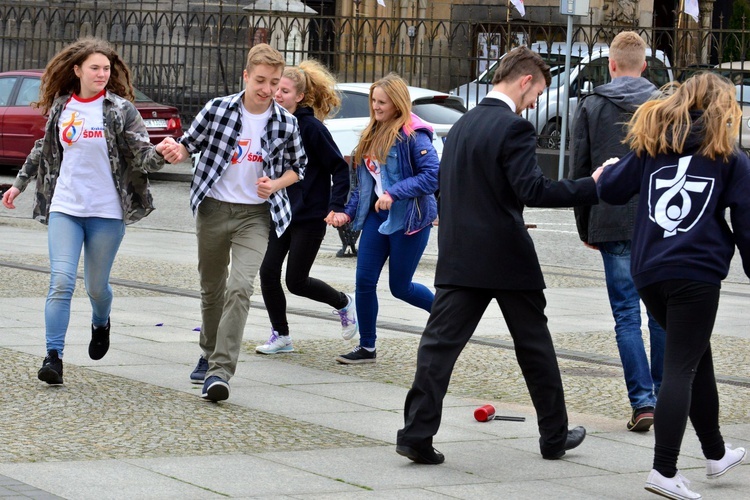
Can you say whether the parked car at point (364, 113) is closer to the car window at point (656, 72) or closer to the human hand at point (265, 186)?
the car window at point (656, 72)

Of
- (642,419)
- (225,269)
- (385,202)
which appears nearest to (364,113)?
(385,202)

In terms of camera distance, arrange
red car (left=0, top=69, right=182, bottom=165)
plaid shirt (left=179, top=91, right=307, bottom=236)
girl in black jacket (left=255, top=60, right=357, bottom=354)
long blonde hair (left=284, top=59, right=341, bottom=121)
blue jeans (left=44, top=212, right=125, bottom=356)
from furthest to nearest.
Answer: red car (left=0, top=69, right=182, bottom=165) < long blonde hair (left=284, top=59, right=341, bottom=121) < girl in black jacket (left=255, top=60, right=357, bottom=354) < blue jeans (left=44, top=212, right=125, bottom=356) < plaid shirt (left=179, top=91, right=307, bottom=236)

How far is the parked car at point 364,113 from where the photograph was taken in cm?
1859

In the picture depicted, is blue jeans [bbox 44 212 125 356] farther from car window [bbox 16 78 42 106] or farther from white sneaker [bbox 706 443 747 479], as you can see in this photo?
car window [bbox 16 78 42 106]

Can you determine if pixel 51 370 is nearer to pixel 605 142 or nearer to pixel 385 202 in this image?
pixel 385 202

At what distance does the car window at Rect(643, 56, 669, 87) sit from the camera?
73.3ft

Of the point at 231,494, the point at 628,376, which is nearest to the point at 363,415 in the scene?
the point at 628,376

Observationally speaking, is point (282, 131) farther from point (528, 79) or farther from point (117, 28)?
point (117, 28)

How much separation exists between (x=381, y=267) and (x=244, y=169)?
133cm

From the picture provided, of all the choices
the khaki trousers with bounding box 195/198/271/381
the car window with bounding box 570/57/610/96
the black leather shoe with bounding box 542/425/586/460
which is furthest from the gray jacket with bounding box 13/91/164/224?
the car window with bounding box 570/57/610/96

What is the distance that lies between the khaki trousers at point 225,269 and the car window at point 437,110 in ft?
37.7

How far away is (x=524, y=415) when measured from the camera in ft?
22.1

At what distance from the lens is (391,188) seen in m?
7.78

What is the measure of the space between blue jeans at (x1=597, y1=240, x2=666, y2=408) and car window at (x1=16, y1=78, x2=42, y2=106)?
17.1 metres
